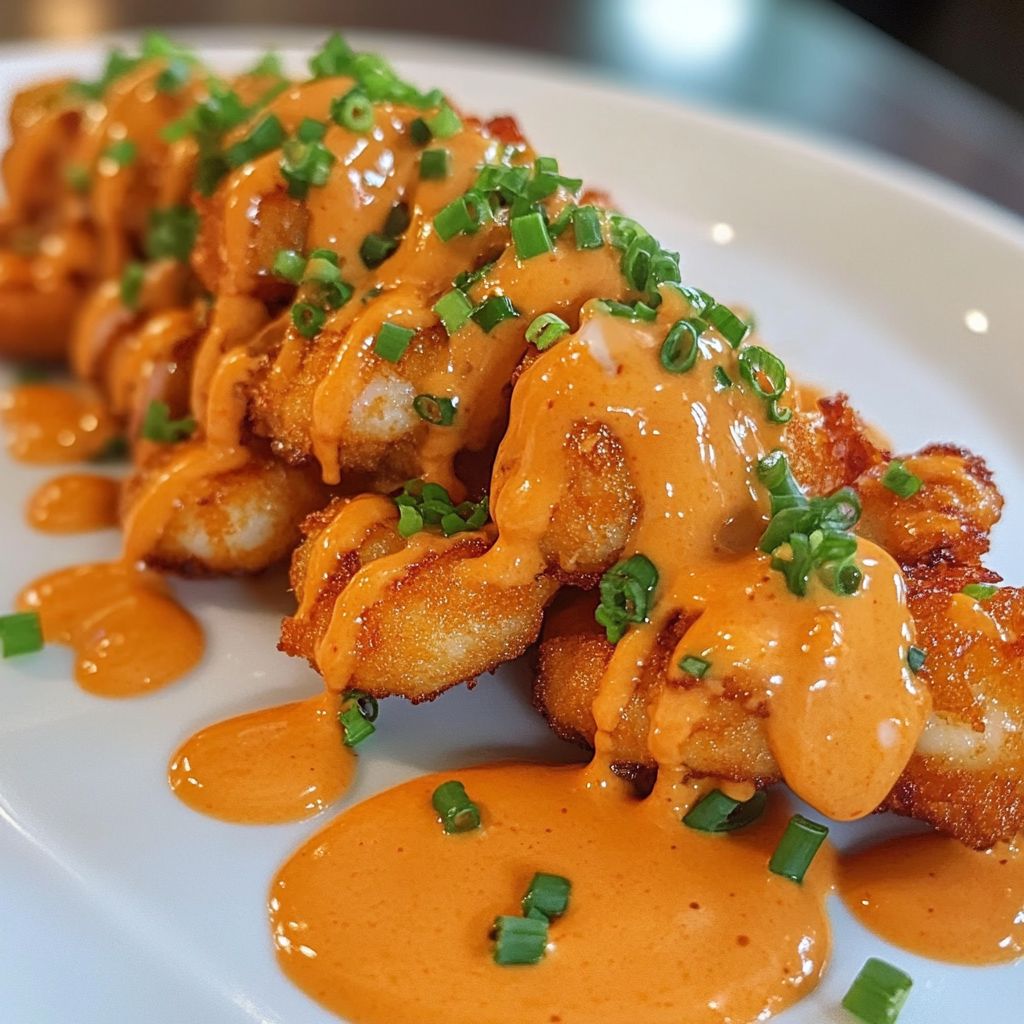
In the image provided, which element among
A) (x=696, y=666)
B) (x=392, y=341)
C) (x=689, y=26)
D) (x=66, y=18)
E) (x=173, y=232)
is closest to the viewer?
(x=696, y=666)

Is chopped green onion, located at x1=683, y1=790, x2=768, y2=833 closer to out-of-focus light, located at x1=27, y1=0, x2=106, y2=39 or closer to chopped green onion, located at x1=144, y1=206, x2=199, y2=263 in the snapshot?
chopped green onion, located at x1=144, y1=206, x2=199, y2=263

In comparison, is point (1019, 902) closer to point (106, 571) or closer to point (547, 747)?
point (547, 747)

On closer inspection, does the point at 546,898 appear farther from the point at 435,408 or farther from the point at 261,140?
the point at 261,140

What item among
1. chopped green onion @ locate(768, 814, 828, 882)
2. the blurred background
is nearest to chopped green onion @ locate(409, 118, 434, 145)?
chopped green onion @ locate(768, 814, 828, 882)

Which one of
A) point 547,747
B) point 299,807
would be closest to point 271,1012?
point 299,807

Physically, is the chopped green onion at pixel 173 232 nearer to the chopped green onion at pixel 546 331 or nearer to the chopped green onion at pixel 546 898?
the chopped green onion at pixel 546 331

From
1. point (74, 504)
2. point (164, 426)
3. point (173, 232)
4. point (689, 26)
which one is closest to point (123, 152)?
point (173, 232)
